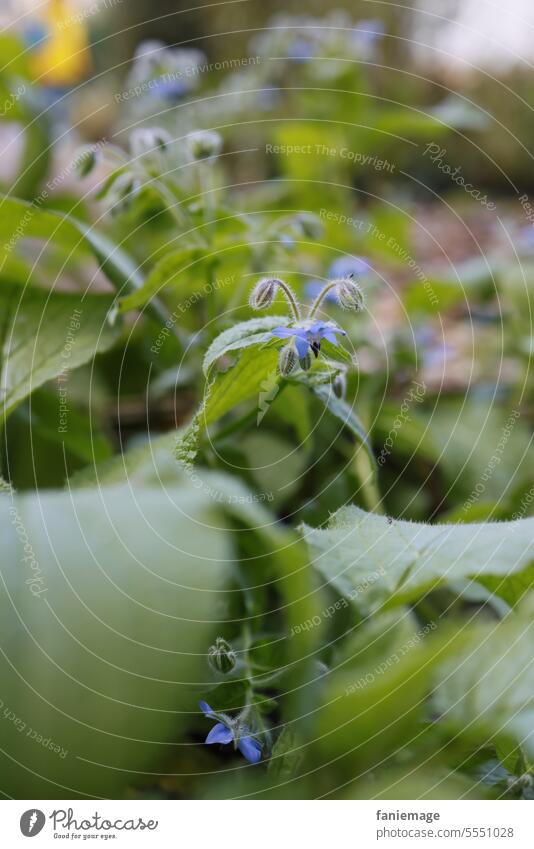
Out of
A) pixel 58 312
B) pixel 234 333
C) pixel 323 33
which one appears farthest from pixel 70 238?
pixel 323 33

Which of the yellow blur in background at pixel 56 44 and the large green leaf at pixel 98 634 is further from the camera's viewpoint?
the yellow blur in background at pixel 56 44

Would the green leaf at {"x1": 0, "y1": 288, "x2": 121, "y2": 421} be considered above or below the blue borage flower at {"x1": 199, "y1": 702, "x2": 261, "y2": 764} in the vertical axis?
above

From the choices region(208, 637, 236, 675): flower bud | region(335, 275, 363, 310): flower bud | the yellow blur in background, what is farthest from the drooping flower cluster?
the yellow blur in background

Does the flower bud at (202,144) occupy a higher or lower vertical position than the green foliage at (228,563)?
higher

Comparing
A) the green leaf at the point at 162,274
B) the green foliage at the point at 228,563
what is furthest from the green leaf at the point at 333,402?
the green leaf at the point at 162,274

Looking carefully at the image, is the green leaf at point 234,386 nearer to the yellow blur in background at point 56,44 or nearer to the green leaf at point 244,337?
the green leaf at point 244,337

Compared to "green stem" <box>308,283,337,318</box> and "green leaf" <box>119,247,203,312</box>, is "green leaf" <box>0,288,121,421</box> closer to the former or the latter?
"green leaf" <box>119,247,203,312</box>

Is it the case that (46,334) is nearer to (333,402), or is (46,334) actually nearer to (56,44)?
(333,402)
